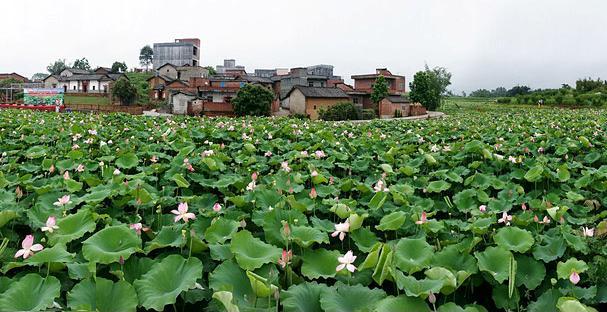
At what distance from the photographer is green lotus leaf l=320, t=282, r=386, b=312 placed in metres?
1.62

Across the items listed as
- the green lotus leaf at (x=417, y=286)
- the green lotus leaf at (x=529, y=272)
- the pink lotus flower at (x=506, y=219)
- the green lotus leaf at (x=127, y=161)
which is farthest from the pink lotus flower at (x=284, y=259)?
the green lotus leaf at (x=127, y=161)

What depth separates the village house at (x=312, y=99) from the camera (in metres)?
38.8

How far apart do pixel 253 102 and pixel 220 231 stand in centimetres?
3171

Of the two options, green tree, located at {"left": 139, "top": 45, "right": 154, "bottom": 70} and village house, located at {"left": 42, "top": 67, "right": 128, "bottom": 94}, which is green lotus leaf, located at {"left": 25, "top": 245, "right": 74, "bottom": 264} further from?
green tree, located at {"left": 139, "top": 45, "right": 154, "bottom": 70}

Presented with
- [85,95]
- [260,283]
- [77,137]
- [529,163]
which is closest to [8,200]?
[260,283]

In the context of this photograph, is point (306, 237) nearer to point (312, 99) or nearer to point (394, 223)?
point (394, 223)

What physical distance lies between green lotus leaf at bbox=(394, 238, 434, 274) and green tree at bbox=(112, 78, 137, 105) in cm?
5072

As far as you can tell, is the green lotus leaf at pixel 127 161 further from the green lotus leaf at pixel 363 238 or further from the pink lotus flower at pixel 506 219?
the pink lotus flower at pixel 506 219

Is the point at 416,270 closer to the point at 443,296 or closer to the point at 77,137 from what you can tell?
the point at 443,296

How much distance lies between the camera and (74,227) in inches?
87.1

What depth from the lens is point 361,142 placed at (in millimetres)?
6637

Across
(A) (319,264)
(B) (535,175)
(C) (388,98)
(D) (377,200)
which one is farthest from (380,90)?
(A) (319,264)

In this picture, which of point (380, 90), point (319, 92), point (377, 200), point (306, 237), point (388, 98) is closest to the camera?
point (306, 237)

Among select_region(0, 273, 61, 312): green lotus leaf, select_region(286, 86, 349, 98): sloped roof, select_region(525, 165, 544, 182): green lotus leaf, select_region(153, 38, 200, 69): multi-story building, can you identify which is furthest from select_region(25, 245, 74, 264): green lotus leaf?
select_region(153, 38, 200, 69): multi-story building
